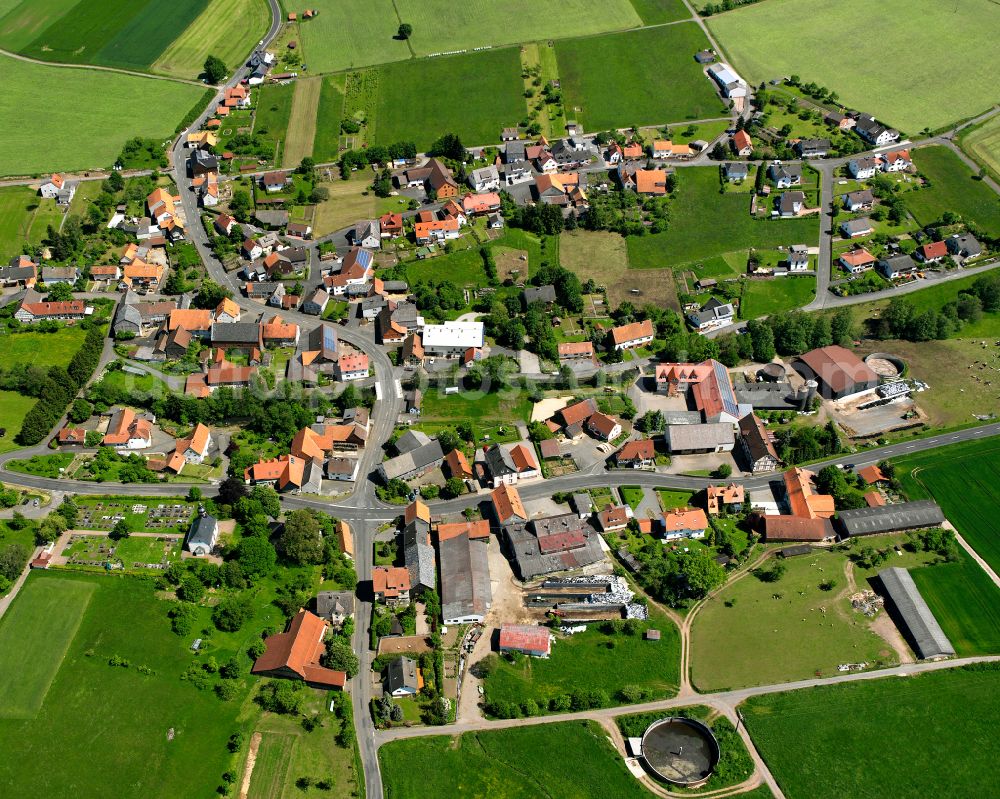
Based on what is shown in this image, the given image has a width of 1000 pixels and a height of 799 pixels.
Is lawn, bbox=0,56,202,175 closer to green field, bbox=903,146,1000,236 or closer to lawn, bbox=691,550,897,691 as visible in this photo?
lawn, bbox=691,550,897,691

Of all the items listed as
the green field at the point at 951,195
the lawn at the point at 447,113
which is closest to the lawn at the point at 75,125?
the lawn at the point at 447,113

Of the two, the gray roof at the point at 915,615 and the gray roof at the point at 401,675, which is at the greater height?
the gray roof at the point at 915,615

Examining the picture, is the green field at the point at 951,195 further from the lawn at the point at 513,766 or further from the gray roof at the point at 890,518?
the lawn at the point at 513,766

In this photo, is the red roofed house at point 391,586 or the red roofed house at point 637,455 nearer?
the red roofed house at point 391,586

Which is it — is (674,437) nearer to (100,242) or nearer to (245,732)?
(245,732)

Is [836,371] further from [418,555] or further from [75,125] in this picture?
[75,125]

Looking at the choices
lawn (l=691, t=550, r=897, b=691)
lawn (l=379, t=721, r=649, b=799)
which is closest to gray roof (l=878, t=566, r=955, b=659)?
lawn (l=691, t=550, r=897, b=691)
